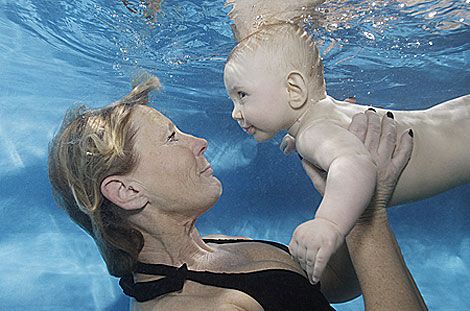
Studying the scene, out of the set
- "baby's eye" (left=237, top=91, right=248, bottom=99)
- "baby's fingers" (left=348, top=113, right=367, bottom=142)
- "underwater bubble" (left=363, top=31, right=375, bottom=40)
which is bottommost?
"underwater bubble" (left=363, top=31, right=375, bottom=40)

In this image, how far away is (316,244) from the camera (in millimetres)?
2219

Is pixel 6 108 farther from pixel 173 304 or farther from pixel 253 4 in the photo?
pixel 173 304

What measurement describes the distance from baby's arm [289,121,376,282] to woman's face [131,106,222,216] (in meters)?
0.80

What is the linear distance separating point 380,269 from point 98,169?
72.2 inches

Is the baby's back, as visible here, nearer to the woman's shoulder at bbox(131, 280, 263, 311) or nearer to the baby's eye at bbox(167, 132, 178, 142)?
the baby's eye at bbox(167, 132, 178, 142)

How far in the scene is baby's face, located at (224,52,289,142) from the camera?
3.16 meters

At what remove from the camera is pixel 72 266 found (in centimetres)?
643

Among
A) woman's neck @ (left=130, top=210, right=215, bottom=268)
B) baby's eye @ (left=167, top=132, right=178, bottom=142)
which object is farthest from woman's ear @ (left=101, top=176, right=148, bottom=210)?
baby's eye @ (left=167, top=132, right=178, bottom=142)

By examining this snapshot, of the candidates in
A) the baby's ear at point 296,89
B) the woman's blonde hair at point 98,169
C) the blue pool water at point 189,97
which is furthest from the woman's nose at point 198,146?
the blue pool water at point 189,97

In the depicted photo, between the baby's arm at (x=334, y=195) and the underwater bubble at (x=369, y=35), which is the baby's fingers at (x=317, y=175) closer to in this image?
the baby's arm at (x=334, y=195)

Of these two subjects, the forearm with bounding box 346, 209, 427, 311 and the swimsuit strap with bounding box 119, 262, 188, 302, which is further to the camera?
the swimsuit strap with bounding box 119, 262, 188, 302

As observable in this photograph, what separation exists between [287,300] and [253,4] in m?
3.10

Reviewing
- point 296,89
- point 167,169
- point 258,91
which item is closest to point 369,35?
point 296,89

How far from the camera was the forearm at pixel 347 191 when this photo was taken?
93.7 inches
